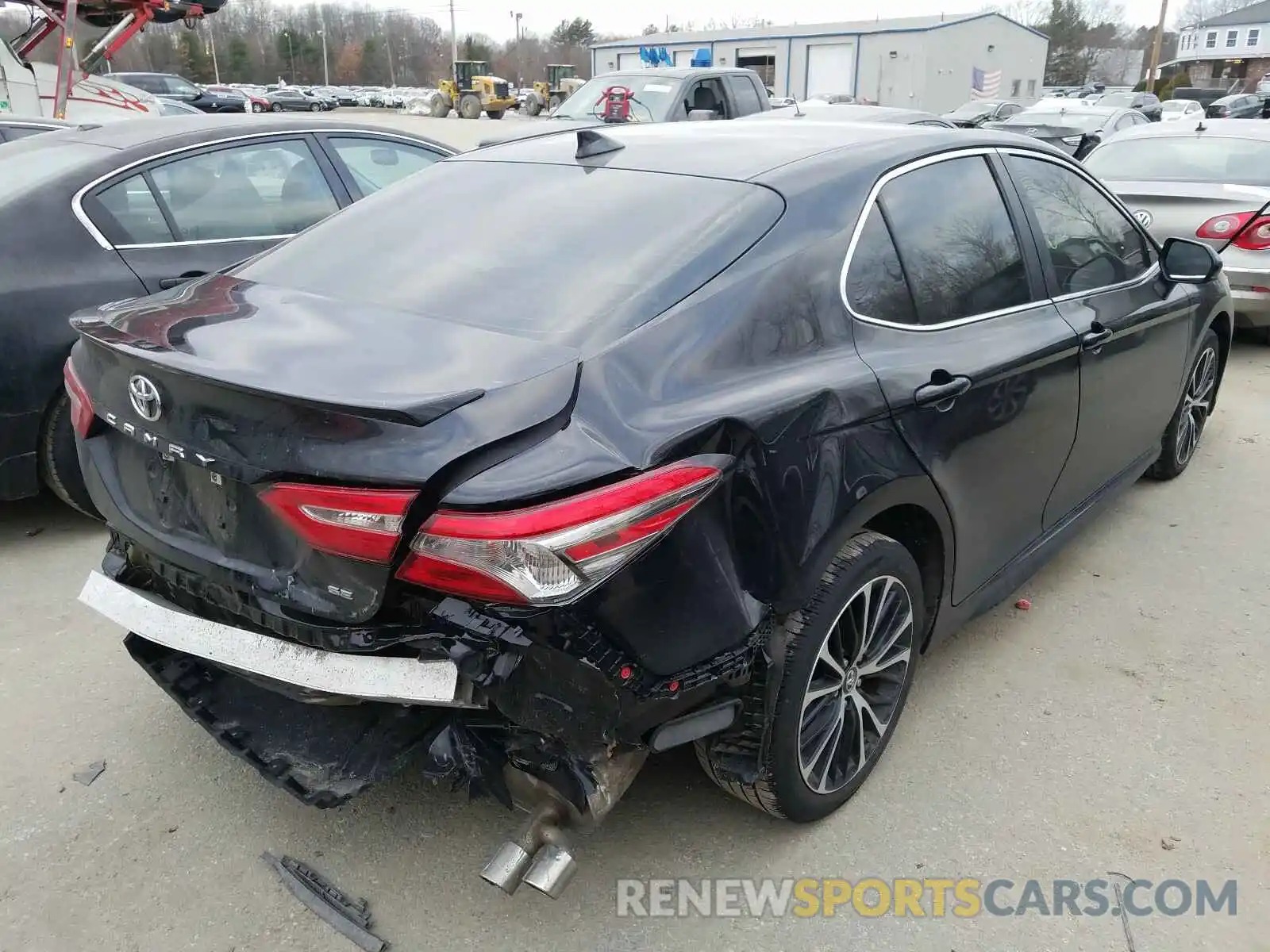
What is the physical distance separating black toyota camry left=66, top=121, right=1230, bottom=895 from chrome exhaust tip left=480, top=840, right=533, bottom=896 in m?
0.01

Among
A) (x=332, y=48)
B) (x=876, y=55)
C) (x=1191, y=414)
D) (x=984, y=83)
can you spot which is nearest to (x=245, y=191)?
(x=1191, y=414)

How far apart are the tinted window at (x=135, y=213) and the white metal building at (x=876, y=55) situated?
A: 44.1 metres

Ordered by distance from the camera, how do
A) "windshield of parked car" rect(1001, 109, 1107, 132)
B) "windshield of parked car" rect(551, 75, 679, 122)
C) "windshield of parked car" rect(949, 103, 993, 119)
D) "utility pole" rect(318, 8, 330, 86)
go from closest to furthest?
"windshield of parked car" rect(551, 75, 679, 122)
"windshield of parked car" rect(1001, 109, 1107, 132)
"windshield of parked car" rect(949, 103, 993, 119)
"utility pole" rect(318, 8, 330, 86)

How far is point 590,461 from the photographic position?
6.13 ft

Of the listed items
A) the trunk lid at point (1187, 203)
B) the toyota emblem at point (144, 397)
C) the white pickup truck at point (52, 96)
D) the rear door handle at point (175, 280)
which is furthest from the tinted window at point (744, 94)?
the toyota emblem at point (144, 397)

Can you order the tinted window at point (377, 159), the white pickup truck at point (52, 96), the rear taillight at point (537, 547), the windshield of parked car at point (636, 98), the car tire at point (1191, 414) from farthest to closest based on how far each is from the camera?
the windshield of parked car at point (636, 98)
the white pickup truck at point (52, 96)
the tinted window at point (377, 159)
the car tire at point (1191, 414)
the rear taillight at point (537, 547)

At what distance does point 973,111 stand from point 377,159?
68.3 feet

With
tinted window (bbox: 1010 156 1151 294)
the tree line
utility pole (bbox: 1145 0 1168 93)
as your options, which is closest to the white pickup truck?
tinted window (bbox: 1010 156 1151 294)

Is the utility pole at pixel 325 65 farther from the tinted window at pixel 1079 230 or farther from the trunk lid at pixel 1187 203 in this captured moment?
the tinted window at pixel 1079 230

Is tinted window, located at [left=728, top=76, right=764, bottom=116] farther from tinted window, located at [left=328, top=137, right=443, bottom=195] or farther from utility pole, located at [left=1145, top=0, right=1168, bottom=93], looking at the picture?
utility pole, located at [left=1145, top=0, right=1168, bottom=93]

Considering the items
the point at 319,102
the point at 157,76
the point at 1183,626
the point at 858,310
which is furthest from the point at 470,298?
the point at 319,102

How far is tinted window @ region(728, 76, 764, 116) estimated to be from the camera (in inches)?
518

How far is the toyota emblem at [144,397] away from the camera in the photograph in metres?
2.17

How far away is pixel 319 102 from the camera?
→ 2047 inches
